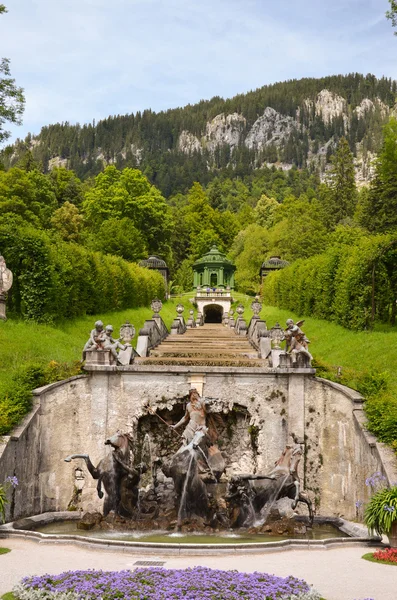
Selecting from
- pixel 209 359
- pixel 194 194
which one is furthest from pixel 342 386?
pixel 194 194

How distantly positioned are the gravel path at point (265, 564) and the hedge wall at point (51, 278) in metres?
16.2

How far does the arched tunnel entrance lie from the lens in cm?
5866

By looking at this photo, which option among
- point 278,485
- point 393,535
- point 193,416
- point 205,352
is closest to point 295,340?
point 193,416

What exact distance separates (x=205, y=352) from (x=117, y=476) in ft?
33.4

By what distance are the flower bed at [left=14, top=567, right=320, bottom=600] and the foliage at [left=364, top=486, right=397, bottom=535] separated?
3.04 meters

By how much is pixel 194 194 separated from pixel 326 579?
103 m

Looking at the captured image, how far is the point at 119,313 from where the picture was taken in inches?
1464

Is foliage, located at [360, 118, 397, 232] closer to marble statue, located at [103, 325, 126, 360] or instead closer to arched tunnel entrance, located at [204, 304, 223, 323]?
arched tunnel entrance, located at [204, 304, 223, 323]

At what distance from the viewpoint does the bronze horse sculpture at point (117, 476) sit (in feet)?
48.6

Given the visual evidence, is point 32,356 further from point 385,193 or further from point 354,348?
point 385,193

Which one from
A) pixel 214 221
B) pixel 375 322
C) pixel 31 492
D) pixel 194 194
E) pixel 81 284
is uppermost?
pixel 194 194

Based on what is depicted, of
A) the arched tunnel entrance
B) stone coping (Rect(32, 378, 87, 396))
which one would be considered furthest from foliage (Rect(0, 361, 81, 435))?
the arched tunnel entrance

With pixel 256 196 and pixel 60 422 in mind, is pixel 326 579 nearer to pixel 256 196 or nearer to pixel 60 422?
pixel 60 422

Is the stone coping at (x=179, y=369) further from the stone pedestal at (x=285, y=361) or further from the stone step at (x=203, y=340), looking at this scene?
the stone step at (x=203, y=340)
